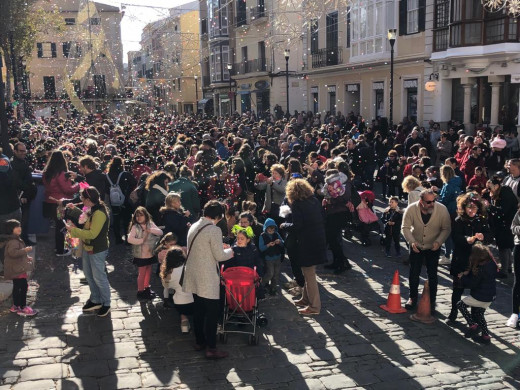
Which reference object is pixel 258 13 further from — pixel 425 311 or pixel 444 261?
pixel 425 311

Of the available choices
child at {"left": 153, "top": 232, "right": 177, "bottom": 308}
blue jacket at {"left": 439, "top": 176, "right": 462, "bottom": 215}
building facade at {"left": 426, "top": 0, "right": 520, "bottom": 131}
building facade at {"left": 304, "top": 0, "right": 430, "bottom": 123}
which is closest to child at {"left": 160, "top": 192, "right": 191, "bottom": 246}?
child at {"left": 153, "top": 232, "right": 177, "bottom": 308}

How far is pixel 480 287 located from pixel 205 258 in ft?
10.2

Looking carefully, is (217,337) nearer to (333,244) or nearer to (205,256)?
(205,256)

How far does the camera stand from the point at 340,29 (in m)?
29.3

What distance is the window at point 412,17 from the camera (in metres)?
23.5

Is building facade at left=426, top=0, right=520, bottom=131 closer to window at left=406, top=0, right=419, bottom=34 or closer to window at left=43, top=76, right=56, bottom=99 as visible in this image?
window at left=406, top=0, right=419, bottom=34

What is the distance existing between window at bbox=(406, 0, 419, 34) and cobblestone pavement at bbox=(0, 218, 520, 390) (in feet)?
58.2

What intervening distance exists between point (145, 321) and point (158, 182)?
8.56 ft

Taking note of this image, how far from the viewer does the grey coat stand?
5.86 meters

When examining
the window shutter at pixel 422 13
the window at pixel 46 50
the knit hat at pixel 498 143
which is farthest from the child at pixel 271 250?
the window at pixel 46 50

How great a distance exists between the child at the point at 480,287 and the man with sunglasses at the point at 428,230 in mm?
667

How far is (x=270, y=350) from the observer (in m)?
6.32

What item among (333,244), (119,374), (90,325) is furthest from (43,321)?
(333,244)

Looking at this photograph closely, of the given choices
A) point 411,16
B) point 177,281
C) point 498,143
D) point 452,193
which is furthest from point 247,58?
point 177,281
